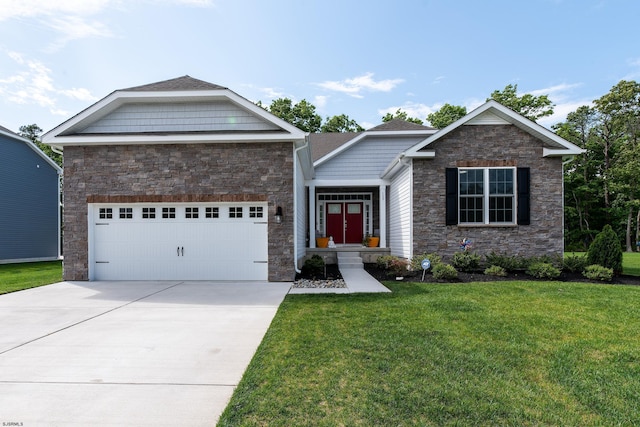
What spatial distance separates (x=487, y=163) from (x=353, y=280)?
5593 mm

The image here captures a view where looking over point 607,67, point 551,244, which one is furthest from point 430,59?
point 607,67

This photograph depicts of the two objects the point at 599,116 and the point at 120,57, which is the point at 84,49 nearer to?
the point at 120,57

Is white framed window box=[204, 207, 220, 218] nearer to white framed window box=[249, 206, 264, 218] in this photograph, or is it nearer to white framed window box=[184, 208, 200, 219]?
white framed window box=[184, 208, 200, 219]

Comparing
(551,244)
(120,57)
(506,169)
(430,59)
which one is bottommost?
(551,244)

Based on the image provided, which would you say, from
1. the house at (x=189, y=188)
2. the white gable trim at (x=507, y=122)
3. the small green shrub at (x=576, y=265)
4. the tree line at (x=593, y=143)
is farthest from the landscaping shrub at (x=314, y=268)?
the tree line at (x=593, y=143)

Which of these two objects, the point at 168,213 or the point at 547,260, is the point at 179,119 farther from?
the point at 547,260

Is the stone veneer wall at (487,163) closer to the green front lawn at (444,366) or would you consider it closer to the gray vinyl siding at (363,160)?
the gray vinyl siding at (363,160)

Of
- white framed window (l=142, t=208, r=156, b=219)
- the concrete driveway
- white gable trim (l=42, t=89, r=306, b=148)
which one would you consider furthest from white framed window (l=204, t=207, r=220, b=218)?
the concrete driveway

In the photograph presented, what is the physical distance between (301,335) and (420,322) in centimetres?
179

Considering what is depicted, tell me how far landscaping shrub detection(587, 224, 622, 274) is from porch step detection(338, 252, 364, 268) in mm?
6787

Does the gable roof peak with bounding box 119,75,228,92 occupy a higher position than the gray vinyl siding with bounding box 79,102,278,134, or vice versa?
the gable roof peak with bounding box 119,75,228,92

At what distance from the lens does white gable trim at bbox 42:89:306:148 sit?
8758mm

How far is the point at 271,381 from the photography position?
3.00m

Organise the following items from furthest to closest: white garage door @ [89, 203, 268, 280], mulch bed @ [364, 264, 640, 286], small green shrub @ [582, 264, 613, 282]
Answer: white garage door @ [89, 203, 268, 280] → mulch bed @ [364, 264, 640, 286] → small green shrub @ [582, 264, 613, 282]
